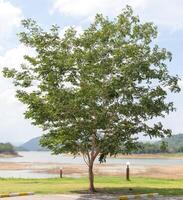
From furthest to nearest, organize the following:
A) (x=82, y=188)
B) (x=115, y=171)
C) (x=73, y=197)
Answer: (x=115, y=171), (x=82, y=188), (x=73, y=197)

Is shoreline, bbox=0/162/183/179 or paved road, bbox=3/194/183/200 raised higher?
shoreline, bbox=0/162/183/179

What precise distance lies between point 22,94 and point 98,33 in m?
5.03

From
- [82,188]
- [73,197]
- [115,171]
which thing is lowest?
[73,197]

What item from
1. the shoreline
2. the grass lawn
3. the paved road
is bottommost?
the paved road

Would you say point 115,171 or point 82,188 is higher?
point 115,171

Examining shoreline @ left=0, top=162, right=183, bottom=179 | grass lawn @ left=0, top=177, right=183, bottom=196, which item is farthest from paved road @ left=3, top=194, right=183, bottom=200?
shoreline @ left=0, top=162, right=183, bottom=179

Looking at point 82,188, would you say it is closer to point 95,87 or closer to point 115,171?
point 95,87

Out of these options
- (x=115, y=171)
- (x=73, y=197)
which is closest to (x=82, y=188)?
(x=73, y=197)

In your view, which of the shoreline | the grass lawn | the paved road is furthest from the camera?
the shoreline

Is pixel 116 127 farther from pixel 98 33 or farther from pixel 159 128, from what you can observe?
pixel 98 33

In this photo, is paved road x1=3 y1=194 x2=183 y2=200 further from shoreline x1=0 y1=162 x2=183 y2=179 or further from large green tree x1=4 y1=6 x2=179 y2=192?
shoreline x1=0 y1=162 x2=183 y2=179

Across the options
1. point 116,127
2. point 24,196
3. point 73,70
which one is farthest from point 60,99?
point 24,196

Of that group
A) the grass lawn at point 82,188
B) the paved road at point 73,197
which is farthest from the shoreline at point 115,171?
the paved road at point 73,197

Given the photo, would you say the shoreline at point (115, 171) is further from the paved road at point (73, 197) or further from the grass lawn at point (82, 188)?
the paved road at point (73, 197)
